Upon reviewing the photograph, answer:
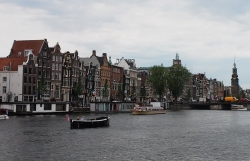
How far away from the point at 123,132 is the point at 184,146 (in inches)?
639

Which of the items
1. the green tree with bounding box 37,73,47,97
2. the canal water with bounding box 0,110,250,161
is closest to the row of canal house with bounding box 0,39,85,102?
the green tree with bounding box 37,73,47,97

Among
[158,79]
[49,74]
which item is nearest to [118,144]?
[49,74]

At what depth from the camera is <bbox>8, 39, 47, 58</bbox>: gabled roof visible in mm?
123812

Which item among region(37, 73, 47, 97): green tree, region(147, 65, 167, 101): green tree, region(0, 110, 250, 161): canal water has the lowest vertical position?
region(0, 110, 250, 161): canal water

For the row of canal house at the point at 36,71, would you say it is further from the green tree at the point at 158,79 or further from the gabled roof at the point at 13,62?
the green tree at the point at 158,79

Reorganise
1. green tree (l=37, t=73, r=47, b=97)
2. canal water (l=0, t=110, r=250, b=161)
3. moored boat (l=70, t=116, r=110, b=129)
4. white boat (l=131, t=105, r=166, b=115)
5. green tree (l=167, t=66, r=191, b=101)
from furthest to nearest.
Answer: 1. green tree (l=167, t=66, r=191, b=101)
2. white boat (l=131, t=105, r=166, b=115)
3. green tree (l=37, t=73, r=47, b=97)
4. moored boat (l=70, t=116, r=110, b=129)
5. canal water (l=0, t=110, r=250, b=161)

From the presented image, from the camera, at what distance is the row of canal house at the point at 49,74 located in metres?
115

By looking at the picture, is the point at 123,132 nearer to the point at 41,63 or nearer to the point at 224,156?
the point at 224,156

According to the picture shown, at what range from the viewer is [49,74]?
12425 cm

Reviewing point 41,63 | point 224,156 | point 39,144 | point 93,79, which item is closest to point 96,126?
point 39,144

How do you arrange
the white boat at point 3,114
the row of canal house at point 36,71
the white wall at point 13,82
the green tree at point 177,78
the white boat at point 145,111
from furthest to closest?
the green tree at point 177,78
the white boat at point 145,111
the row of canal house at point 36,71
the white wall at point 13,82
the white boat at point 3,114

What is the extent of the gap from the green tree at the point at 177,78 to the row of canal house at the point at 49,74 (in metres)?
30.9

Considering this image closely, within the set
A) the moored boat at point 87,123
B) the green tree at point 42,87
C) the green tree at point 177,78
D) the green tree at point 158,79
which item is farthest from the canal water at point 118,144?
the green tree at point 177,78

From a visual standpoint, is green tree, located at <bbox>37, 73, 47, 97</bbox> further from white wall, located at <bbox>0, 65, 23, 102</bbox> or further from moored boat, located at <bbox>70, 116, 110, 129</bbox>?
moored boat, located at <bbox>70, 116, 110, 129</bbox>
